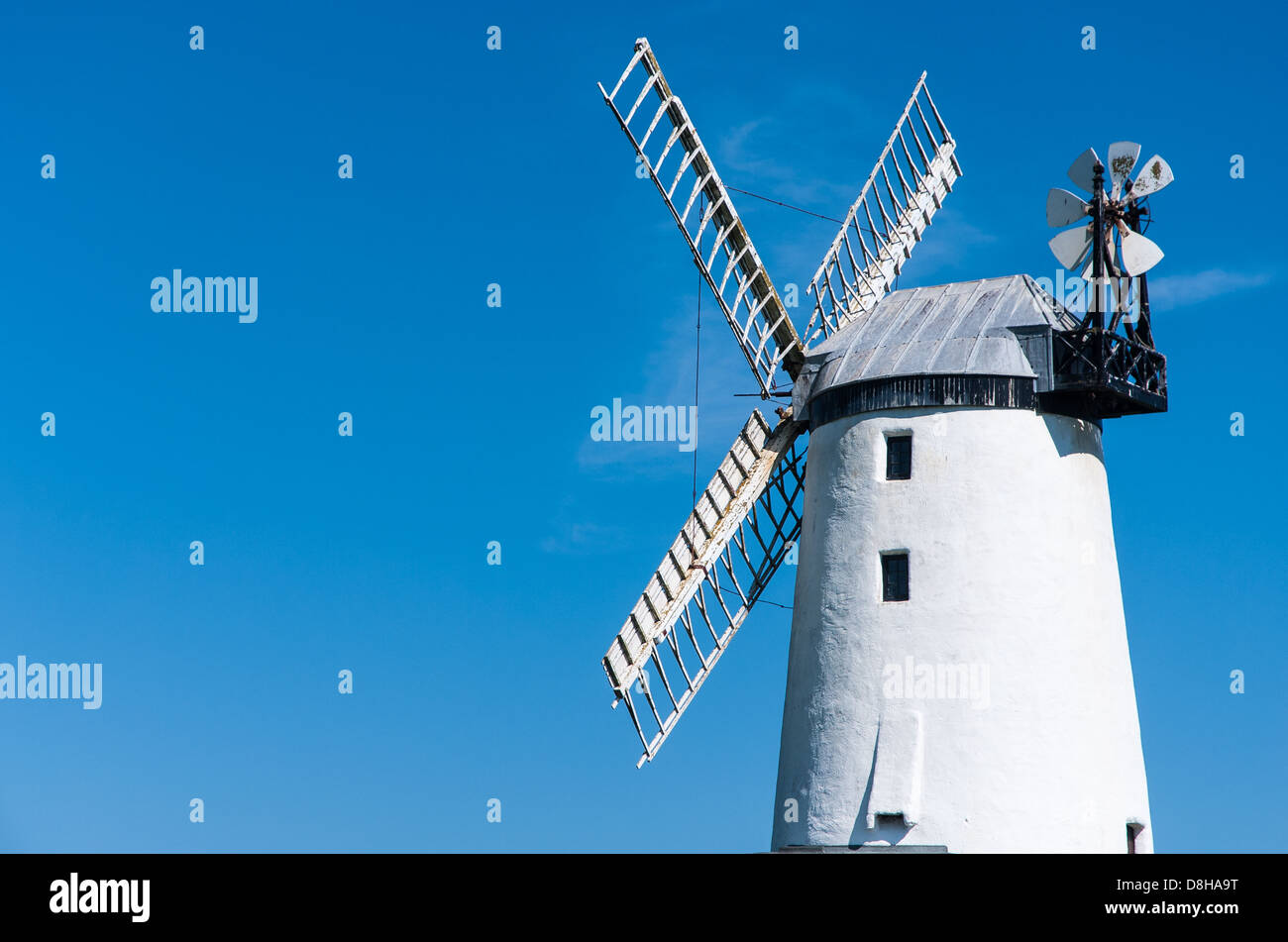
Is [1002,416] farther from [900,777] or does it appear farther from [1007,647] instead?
[900,777]

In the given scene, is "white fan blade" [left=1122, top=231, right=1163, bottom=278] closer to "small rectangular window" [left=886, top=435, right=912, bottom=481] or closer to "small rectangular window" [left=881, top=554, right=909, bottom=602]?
"small rectangular window" [left=886, top=435, right=912, bottom=481]

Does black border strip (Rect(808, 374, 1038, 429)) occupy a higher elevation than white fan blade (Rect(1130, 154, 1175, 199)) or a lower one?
lower

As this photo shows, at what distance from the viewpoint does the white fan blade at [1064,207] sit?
2717 centimetres

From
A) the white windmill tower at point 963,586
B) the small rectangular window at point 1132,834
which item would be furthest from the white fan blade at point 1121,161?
the small rectangular window at point 1132,834

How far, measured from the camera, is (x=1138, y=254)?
2686 centimetres

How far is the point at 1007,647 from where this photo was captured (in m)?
25.4

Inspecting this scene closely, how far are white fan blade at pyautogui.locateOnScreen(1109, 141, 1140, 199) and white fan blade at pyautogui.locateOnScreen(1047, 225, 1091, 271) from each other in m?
0.78

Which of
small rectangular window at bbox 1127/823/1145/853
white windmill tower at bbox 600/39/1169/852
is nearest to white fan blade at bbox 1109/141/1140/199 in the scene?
white windmill tower at bbox 600/39/1169/852

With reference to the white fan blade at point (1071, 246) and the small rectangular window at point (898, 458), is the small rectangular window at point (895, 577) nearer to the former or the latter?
the small rectangular window at point (898, 458)

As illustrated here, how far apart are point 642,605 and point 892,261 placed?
31.5ft

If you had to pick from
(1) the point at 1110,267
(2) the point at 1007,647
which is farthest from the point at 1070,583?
(1) the point at 1110,267

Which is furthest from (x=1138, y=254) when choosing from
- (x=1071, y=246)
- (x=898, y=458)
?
(x=898, y=458)

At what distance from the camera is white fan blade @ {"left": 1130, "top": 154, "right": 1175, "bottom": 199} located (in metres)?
26.9
